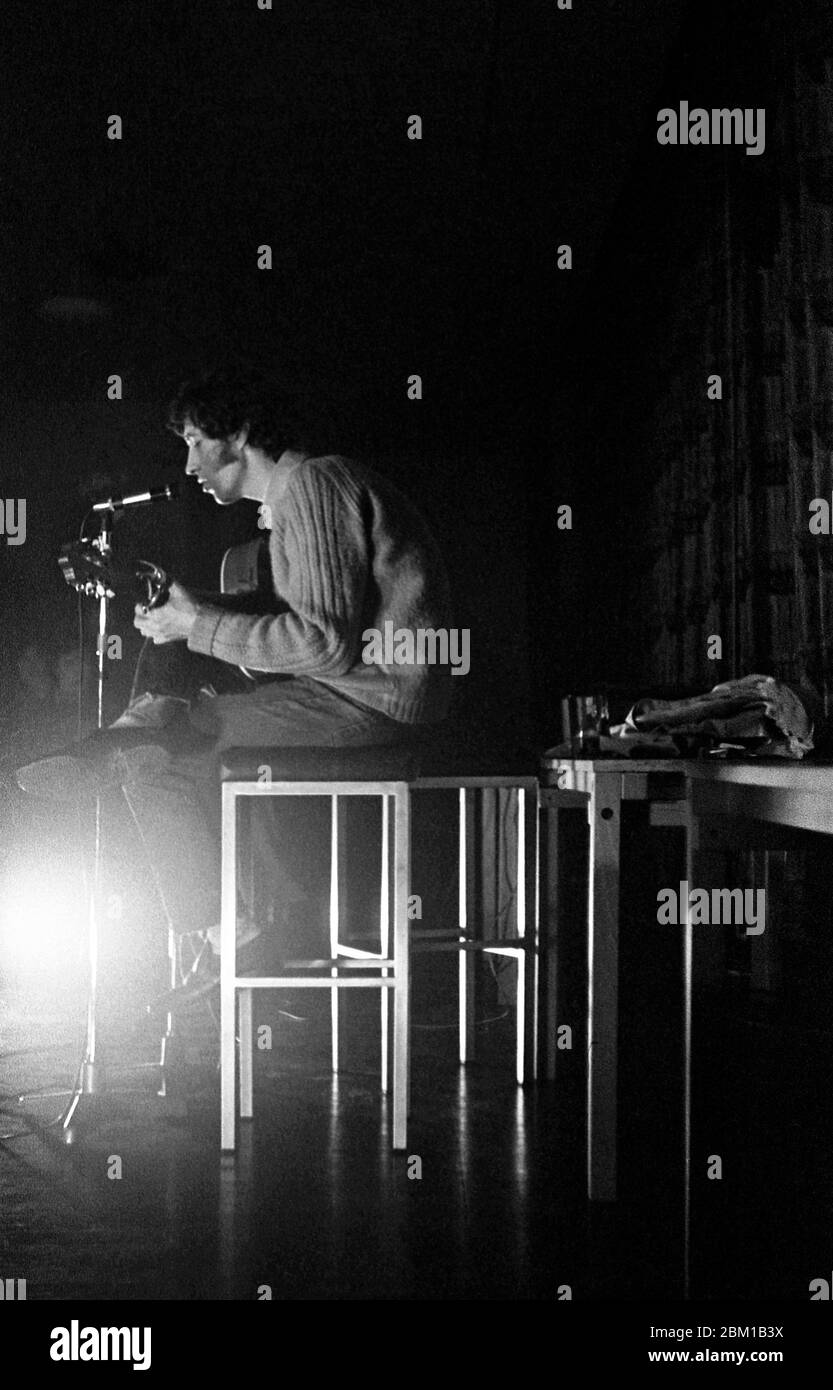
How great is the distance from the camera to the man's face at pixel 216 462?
2213 millimetres

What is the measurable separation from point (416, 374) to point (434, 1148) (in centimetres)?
454

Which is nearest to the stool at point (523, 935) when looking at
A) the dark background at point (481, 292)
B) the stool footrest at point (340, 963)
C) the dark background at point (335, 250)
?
the stool footrest at point (340, 963)

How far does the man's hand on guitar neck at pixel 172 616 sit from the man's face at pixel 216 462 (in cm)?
28

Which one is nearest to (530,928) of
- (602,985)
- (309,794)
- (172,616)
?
(309,794)

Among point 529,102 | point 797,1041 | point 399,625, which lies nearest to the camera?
point 399,625

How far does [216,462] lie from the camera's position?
2.23m

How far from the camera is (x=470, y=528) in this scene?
6.42 metres

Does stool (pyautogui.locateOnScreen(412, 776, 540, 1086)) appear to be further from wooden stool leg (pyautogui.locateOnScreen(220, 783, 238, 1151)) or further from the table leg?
the table leg

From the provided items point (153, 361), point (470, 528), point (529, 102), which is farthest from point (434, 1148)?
point (470, 528)

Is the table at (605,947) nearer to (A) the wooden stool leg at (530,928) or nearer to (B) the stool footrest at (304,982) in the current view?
(B) the stool footrest at (304,982)
